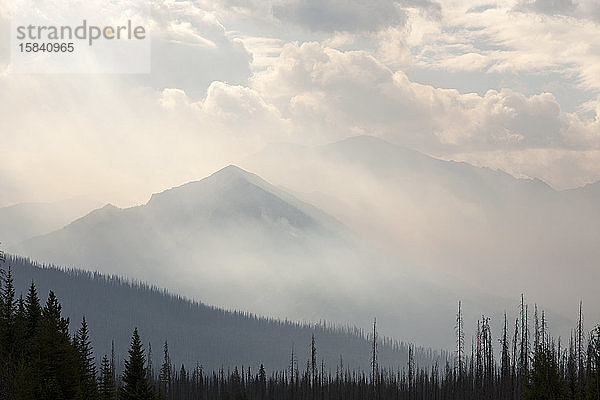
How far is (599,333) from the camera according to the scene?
57.7 meters

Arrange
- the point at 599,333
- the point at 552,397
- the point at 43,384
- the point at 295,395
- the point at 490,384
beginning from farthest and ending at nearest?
the point at 295,395
the point at 490,384
the point at 552,397
the point at 599,333
the point at 43,384

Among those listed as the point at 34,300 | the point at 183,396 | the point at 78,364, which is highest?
the point at 34,300

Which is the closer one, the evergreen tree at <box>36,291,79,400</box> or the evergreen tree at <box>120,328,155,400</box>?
the evergreen tree at <box>36,291,79,400</box>

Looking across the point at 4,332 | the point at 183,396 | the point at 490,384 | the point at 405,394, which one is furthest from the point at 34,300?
the point at 183,396

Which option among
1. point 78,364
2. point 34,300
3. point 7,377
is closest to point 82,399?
point 78,364

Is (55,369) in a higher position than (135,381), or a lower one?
higher

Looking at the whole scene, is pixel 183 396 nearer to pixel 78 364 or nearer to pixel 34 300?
pixel 34 300

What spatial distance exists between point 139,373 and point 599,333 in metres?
34.0

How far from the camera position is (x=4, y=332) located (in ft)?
181

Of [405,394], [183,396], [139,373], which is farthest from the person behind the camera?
[183,396]

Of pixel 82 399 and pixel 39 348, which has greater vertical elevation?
pixel 39 348

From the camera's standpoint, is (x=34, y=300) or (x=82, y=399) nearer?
(x=82, y=399)

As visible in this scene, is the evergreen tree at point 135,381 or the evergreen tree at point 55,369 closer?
the evergreen tree at point 55,369

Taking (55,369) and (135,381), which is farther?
(135,381)
